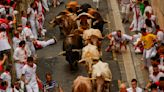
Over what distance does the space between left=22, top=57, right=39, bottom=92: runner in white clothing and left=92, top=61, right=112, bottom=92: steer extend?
201 cm

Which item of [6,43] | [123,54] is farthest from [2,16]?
[123,54]

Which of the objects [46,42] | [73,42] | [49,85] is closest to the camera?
[49,85]

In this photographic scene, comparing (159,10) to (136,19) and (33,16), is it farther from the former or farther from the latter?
(33,16)

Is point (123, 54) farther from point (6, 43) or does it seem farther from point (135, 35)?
point (6, 43)

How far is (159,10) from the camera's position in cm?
2873

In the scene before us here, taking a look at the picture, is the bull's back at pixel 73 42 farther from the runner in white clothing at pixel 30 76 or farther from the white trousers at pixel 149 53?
the runner in white clothing at pixel 30 76

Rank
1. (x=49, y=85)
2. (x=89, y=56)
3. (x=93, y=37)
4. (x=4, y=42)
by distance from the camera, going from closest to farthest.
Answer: (x=49, y=85), (x=89, y=56), (x=4, y=42), (x=93, y=37)

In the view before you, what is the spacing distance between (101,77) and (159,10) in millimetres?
7497

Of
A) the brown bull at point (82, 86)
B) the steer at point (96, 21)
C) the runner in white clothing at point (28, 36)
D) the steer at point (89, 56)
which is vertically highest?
the steer at point (96, 21)

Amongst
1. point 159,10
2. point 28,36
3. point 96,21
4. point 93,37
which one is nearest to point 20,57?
point 28,36

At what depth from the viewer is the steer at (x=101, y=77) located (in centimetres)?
2220

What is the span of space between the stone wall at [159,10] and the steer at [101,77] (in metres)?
5.91

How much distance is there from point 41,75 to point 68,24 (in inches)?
148

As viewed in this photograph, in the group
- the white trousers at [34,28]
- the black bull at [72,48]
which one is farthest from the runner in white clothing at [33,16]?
the black bull at [72,48]
